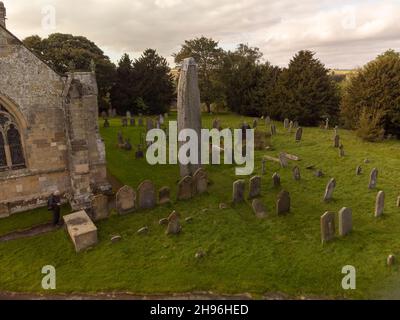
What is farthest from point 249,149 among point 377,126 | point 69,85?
point 69,85

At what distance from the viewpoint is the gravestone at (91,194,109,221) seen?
10.9 meters

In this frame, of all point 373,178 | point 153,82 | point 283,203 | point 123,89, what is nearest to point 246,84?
point 153,82

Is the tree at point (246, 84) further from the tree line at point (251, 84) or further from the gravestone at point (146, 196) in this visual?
the gravestone at point (146, 196)

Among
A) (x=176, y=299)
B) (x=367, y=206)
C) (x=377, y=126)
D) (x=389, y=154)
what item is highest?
(x=377, y=126)

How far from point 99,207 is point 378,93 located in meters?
20.4

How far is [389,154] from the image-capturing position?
1873 cm

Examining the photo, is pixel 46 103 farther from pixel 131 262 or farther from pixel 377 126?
pixel 377 126

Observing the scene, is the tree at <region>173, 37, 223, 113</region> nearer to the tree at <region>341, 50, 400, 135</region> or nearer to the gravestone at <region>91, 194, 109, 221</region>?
the tree at <region>341, 50, 400, 135</region>

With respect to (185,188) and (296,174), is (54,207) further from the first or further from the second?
(296,174)

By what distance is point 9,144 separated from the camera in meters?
11.6

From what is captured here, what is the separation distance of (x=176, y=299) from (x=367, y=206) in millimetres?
8185

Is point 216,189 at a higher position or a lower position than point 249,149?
lower

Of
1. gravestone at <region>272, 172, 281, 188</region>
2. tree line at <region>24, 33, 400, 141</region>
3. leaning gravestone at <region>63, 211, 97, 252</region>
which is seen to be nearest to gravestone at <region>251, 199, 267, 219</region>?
gravestone at <region>272, 172, 281, 188</region>
